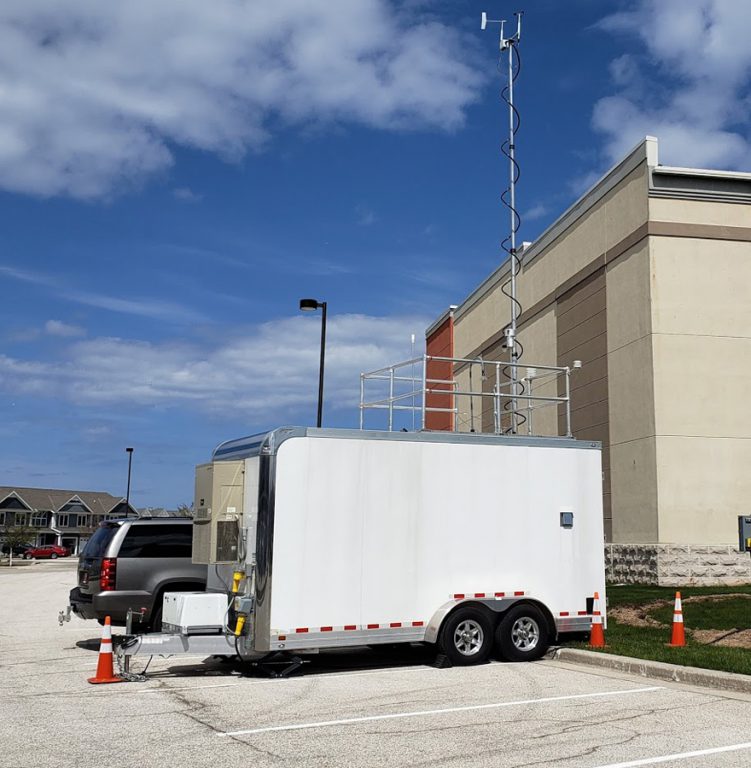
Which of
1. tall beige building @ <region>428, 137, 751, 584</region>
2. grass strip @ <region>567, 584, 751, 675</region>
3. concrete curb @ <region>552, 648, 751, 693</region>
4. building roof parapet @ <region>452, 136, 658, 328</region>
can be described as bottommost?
concrete curb @ <region>552, 648, 751, 693</region>

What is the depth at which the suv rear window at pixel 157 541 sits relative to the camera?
13.8 m

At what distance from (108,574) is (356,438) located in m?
4.63

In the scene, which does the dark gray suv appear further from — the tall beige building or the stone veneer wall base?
the stone veneer wall base

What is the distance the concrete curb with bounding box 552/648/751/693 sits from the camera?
10102mm

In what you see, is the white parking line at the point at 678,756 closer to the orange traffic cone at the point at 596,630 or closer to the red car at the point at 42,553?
the orange traffic cone at the point at 596,630

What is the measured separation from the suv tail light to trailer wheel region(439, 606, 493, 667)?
16.5 feet

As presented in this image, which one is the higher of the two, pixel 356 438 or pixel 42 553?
pixel 356 438

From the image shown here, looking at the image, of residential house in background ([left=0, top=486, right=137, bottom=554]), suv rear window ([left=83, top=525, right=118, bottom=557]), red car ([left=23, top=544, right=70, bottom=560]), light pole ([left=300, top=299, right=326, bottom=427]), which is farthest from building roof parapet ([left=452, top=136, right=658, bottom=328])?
residential house in background ([left=0, top=486, right=137, bottom=554])

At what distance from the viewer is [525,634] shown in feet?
40.8

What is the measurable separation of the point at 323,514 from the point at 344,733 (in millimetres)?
3639

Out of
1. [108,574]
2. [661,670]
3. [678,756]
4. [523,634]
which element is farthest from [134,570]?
[678,756]

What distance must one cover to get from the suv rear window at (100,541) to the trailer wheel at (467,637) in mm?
5351

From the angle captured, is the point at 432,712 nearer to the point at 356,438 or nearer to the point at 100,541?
the point at 356,438

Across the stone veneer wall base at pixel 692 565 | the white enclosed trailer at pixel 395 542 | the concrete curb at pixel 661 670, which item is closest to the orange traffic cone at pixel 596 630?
the white enclosed trailer at pixel 395 542
